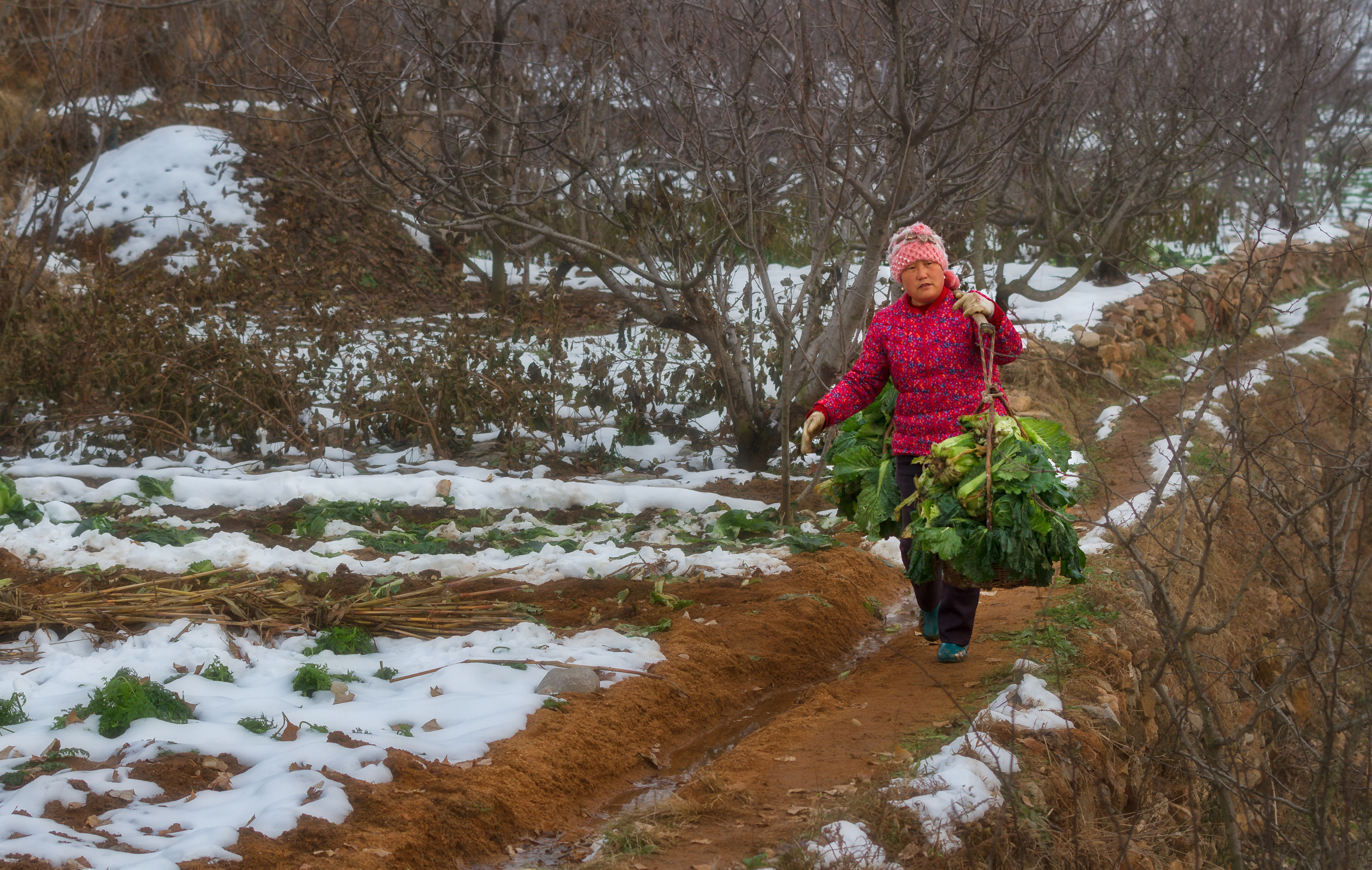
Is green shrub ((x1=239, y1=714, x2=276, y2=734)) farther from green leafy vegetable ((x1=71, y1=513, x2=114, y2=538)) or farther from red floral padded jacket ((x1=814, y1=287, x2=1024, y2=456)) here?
green leafy vegetable ((x1=71, y1=513, x2=114, y2=538))

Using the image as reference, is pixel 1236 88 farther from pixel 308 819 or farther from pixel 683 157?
pixel 308 819

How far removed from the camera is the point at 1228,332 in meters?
3.39

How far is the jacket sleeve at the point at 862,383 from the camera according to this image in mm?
4426

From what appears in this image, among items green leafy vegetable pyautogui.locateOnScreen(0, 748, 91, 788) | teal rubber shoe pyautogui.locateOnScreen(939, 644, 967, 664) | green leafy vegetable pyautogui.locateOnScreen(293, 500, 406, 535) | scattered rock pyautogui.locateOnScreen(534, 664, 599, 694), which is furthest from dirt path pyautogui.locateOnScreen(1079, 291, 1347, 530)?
green leafy vegetable pyautogui.locateOnScreen(293, 500, 406, 535)

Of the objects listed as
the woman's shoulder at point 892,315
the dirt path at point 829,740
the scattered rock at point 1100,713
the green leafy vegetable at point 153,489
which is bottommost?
the scattered rock at point 1100,713

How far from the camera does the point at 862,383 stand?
4.49 m

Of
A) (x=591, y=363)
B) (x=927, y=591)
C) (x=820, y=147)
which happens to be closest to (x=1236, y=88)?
(x=591, y=363)

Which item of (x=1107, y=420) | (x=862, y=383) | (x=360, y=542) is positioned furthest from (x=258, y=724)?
(x=1107, y=420)

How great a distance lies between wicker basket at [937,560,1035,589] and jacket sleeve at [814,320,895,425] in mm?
729

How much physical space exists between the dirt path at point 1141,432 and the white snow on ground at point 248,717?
2.20 meters

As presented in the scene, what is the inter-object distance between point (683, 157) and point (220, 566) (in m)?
3.56

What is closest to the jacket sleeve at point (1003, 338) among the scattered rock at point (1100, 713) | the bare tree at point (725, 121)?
the scattered rock at point (1100, 713)

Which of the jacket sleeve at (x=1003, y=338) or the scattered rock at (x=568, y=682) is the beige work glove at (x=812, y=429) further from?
the scattered rock at (x=568, y=682)

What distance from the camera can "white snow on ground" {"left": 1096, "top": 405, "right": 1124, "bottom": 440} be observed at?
32.0 feet
